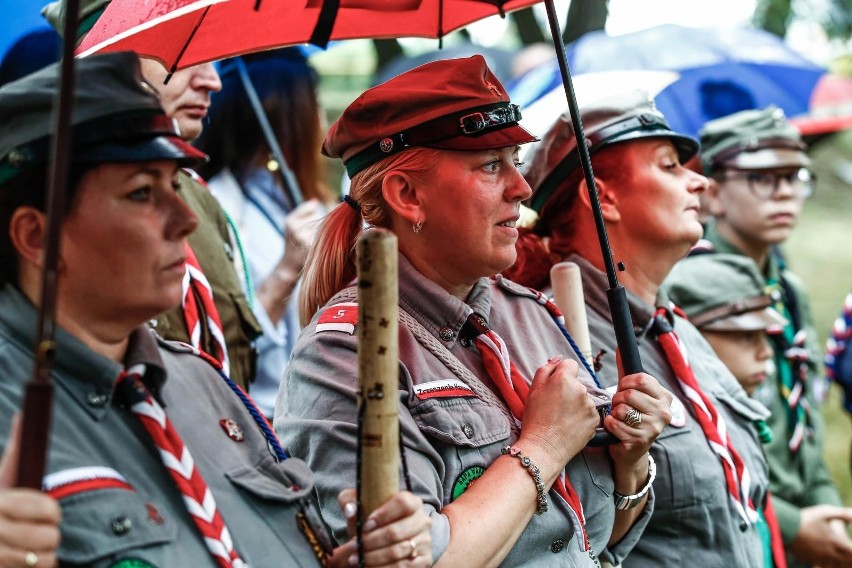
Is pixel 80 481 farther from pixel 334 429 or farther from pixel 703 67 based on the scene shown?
pixel 703 67

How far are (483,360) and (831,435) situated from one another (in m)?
8.38

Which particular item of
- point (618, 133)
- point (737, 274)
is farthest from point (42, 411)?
point (737, 274)

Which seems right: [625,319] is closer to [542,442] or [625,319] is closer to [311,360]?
[542,442]

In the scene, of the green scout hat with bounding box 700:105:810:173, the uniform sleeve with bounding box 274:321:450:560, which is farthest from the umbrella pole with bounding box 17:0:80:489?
the green scout hat with bounding box 700:105:810:173

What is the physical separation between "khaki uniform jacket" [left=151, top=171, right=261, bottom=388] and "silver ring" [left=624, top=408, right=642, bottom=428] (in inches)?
66.3

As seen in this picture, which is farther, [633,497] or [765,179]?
[765,179]

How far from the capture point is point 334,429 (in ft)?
9.16

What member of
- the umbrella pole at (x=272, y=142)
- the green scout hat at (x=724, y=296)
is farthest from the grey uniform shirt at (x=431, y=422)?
the umbrella pole at (x=272, y=142)

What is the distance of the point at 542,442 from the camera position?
294cm

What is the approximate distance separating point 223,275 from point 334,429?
65.7 inches

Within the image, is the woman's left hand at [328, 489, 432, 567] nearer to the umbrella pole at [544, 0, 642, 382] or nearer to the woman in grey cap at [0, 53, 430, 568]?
the woman in grey cap at [0, 53, 430, 568]

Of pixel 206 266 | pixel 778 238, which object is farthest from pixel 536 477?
pixel 778 238

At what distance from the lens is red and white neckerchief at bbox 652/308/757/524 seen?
12.6ft

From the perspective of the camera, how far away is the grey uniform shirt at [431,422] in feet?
9.16
